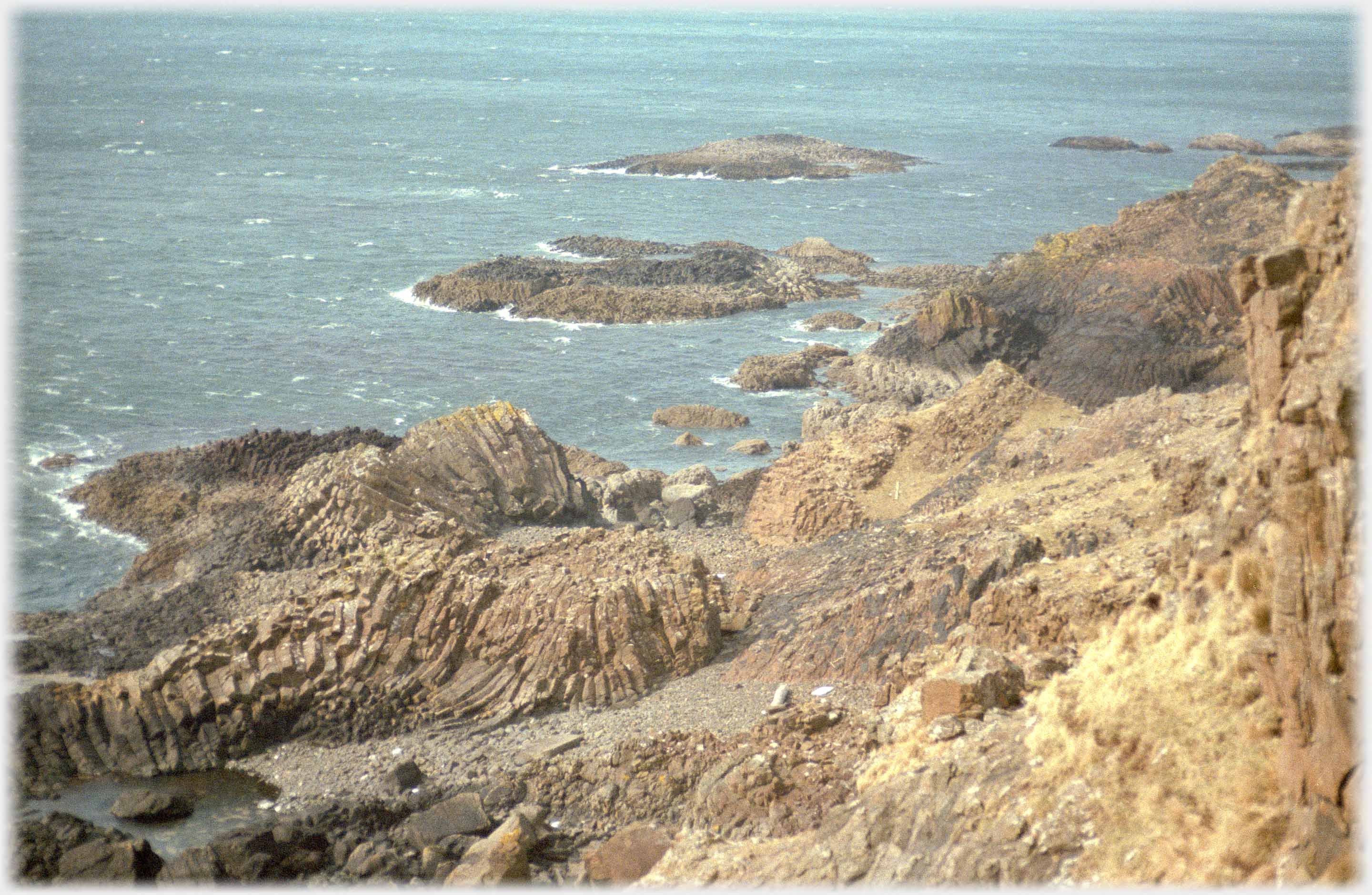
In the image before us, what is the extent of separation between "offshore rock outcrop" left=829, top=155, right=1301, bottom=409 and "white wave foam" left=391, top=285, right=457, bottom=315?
24002mm

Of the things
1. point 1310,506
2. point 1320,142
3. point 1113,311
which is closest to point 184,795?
point 1310,506

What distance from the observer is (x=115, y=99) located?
146 metres

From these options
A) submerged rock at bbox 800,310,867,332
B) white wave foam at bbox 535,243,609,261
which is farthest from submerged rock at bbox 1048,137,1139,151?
submerged rock at bbox 800,310,867,332

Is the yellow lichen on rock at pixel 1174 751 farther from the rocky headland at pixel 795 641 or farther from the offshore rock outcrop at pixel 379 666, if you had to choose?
the offshore rock outcrop at pixel 379 666

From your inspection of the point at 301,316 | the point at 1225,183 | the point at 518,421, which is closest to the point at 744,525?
the point at 518,421

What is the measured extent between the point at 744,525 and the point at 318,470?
11733 millimetres

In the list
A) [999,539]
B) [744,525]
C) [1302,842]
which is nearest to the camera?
[1302,842]

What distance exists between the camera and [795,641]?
23.4m

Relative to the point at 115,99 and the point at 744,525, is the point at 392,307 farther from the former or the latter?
the point at 115,99

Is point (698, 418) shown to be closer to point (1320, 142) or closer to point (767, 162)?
point (767, 162)

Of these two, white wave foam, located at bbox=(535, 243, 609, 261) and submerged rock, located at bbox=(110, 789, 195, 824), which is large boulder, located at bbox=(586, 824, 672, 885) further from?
white wave foam, located at bbox=(535, 243, 609, 261)

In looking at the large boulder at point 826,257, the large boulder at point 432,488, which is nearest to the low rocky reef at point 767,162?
the large boulder at point 826,257

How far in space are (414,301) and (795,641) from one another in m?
54.4

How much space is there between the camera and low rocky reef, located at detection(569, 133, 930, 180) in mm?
115875
